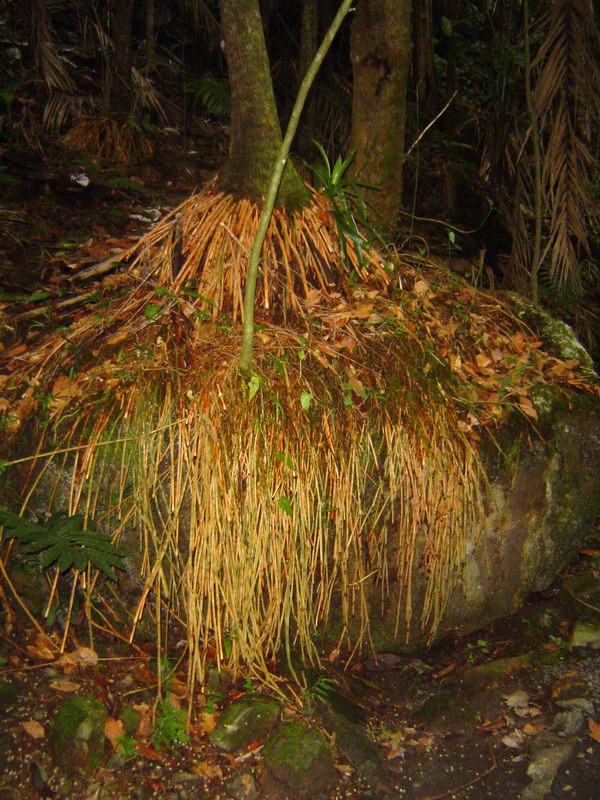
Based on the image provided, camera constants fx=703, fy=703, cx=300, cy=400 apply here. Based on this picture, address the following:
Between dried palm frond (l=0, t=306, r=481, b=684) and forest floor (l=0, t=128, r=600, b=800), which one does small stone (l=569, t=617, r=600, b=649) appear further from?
dried palm frond (l=0, t=306, r=481, b=684)

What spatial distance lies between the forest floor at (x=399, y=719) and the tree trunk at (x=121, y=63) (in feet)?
11.1

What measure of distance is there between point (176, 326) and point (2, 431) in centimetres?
76

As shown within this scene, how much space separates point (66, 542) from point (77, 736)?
58 centimetres

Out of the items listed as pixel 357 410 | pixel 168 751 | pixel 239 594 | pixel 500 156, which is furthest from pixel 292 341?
pixel 500 156

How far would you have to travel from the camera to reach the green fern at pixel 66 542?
2.18 meters

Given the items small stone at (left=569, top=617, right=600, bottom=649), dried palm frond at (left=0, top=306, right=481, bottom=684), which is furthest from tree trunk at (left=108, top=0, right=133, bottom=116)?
small stone at (left=569, top=617, right=600, bottom=649)

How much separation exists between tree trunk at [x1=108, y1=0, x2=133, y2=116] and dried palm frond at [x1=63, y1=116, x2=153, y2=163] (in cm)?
26

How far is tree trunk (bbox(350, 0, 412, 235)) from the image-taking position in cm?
335

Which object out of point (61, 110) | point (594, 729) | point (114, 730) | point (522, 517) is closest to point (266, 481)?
point (114, 730)

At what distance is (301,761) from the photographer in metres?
2.20

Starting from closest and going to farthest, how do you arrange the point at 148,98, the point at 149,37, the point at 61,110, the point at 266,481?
1. the point at 266,481
2. the point at 61,110
3. the point at 148,98
4. the point at 149,37

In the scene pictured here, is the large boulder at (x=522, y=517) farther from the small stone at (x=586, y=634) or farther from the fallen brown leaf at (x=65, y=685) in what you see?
the fallen brown leaf at (x=65, y=685)

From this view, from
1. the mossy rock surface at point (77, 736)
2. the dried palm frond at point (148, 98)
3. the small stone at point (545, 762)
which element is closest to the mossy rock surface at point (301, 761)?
the mossy rock surface at point (77, 736)

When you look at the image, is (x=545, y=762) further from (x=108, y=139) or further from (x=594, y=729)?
(x=108, y=139)
